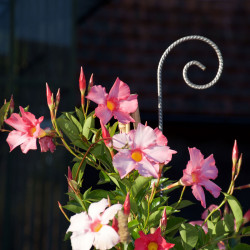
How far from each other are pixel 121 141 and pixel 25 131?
0.78ft

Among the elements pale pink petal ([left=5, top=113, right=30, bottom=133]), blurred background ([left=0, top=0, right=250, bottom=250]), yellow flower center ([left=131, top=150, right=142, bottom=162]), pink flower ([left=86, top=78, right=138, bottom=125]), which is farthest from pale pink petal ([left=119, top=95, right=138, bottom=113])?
blurred background ([left=0, top=0, right=250, bottom=250])

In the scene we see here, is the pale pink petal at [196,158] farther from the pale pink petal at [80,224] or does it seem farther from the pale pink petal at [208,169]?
the pale pink petal at [80,224]

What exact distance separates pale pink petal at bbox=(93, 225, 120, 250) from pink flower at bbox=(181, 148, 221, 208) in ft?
0.73

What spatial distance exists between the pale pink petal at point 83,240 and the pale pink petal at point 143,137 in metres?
0.20

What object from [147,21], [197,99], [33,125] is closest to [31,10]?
[147,21]

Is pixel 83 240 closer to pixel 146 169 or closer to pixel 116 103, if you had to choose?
pixel 146 169

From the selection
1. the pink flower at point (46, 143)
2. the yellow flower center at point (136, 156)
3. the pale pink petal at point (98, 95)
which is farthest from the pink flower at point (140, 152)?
the pink flower at point (46, 143)

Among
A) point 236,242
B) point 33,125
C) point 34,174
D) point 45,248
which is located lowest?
point 45,248

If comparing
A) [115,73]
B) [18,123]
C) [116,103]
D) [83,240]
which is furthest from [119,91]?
[115,73]

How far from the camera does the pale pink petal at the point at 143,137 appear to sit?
3.73 feet

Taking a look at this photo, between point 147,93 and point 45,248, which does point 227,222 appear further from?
point 45,248

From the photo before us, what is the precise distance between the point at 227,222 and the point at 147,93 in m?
3.93

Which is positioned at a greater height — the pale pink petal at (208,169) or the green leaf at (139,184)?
the pale pink petal at (208,169)

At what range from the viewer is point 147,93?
5098mm
